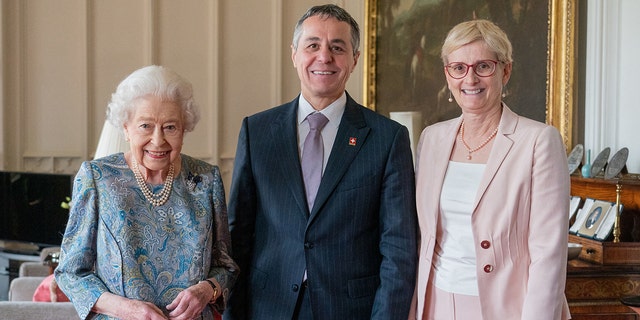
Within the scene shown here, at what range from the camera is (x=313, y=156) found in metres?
2.89

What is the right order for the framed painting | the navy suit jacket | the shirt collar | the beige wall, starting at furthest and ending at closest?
the beige wall → the framed painting → the shirt collar → the navy suit jacket

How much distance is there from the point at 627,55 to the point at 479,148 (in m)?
2.49

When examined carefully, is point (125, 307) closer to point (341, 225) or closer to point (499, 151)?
point (341, 225)

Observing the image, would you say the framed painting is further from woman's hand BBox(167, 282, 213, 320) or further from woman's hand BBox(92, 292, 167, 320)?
woman's hand BBox(92, 292, 167, 320)

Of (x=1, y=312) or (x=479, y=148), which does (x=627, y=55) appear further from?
(x=1, y=312)

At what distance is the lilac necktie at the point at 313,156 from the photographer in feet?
9.38

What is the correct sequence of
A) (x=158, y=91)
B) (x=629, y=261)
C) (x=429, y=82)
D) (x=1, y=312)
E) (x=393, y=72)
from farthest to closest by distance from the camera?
1. (x=393, y=72)
2. (x=429, y=82)
3. (x=629, y=261)
4. (x=1, y=312)
5. (x=158, y=91)

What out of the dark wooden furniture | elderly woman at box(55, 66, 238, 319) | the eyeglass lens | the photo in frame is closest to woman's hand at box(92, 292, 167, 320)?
elderly woman at box(55, 66, 238, 319)

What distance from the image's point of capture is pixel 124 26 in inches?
340

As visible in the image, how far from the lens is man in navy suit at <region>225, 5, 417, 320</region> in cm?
280

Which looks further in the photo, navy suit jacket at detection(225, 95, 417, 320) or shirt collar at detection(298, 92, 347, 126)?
shirt collar at detection(298, 92, 347, 126)

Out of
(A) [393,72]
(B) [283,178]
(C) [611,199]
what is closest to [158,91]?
(B) [283,178]

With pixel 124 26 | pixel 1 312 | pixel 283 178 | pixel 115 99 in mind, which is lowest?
pixel 1 312

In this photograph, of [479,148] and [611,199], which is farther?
[611,199]
